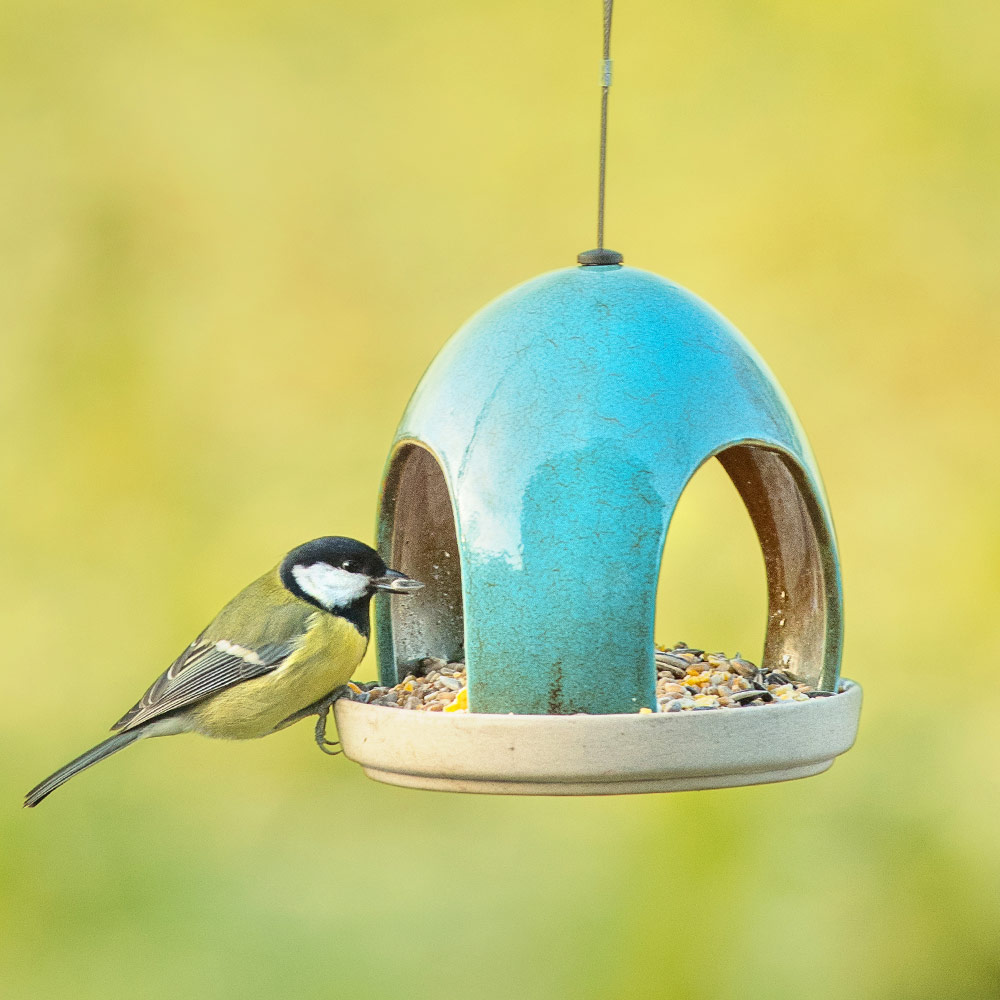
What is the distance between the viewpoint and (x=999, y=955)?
5.48 meters

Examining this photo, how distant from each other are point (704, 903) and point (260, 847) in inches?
70.6

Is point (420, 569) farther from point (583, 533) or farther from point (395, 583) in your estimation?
point (583, 533)

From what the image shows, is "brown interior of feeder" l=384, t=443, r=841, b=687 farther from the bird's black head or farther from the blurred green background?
the blurred green background

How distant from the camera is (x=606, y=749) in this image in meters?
2.69

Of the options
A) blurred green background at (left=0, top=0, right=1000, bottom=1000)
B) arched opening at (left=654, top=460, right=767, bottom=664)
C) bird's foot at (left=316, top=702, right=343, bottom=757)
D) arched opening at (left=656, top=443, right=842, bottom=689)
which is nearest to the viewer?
arched opening at (left=656, top=443, right=842, bottom=689)

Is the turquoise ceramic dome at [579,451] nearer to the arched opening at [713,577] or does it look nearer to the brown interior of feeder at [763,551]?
the brown interior of feeder at [763,551]

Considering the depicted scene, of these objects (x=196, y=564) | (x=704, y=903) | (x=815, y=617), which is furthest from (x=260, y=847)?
(x=815, y=617)

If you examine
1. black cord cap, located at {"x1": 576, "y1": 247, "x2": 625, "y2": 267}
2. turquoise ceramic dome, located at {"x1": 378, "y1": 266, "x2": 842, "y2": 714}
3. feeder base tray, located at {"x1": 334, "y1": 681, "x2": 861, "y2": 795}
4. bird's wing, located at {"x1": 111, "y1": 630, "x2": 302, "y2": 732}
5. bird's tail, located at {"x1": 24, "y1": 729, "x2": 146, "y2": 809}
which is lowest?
bird's tail, located at {"x1": 24, "y1": 729, "x2": 146, "y2": 809}

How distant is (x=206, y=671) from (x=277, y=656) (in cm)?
23

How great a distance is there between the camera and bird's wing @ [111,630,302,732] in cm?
361

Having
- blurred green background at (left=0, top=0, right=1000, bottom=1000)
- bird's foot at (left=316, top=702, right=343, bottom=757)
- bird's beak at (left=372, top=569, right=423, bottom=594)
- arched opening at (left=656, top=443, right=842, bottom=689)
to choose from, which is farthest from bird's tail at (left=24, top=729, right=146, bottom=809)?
blurred green background at (left=0, top=0, right=1000, bottom=1000)

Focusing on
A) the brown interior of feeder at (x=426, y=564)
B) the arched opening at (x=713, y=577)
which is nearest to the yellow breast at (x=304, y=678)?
the brown interior of feeder at (x=426, y=564)

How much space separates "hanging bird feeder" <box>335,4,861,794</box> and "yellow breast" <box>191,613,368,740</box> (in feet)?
1.29

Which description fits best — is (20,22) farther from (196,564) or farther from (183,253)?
(196,564)
